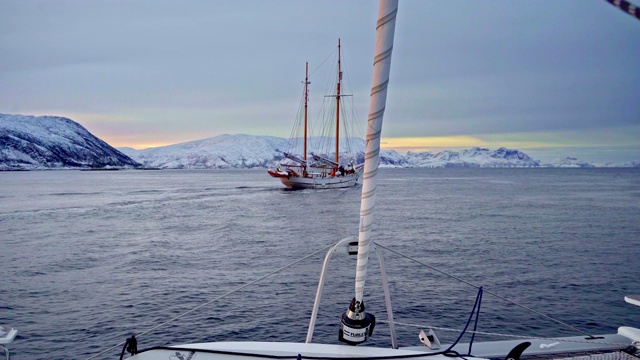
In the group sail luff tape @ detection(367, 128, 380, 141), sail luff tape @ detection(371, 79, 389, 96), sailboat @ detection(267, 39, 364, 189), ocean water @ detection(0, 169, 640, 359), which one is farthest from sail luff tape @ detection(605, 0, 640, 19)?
sailboat @ detection(267, 39, 364, 189)

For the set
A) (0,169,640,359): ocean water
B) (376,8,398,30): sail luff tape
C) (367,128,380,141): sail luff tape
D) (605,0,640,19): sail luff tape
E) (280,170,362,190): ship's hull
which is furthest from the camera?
(280,170,362,190): ship's hull

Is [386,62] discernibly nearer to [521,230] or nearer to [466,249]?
[466,249]

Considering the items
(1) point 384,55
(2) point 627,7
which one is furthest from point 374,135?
(2) point 627,7

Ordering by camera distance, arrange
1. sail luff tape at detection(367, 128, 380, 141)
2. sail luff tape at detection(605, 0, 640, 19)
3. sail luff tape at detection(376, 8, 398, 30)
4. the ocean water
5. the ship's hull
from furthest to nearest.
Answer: the ship's hull < the ocean water < sail luff tape at detection(367, 128, 380, 141) < sail luff tape at detection(376, 8, 398, 30) < sail luff tape at detection(605, 0, 640, 19)

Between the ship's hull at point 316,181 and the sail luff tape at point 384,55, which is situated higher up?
the sail luff tape at point 384,55

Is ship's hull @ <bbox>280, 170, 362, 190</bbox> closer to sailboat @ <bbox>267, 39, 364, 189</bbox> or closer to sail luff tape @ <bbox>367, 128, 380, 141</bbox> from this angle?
sailboat @ <bbox>267, 39, 364, 189</bbox>

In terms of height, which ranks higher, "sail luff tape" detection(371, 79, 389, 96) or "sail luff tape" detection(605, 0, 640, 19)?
"sail luff tape" detection(605, 0, 640, 19)

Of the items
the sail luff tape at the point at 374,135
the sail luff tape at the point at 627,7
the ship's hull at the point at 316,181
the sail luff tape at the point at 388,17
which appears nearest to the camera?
the sail luff tape at the point at 627,7

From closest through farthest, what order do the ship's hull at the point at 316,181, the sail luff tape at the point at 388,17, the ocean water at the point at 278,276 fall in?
1. the sail luff tape at the point at 388,17
2. the ocean water at the point at 278,276
3. the ship's hull at the point at 316,181

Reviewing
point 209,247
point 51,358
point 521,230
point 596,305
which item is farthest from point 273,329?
point 521,230

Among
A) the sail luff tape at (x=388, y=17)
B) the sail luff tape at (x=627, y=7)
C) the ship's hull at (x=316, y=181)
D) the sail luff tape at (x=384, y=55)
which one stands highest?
the sail luff tape at (x=388, y=17)

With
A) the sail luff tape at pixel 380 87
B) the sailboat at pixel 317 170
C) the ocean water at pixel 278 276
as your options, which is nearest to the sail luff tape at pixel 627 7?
the sail luff tape at pixel 380 87

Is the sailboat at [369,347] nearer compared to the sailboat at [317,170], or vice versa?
the sailboat at [369,347]

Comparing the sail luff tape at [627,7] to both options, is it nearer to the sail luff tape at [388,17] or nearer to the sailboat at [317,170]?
the sail luff tape at [388,17]
